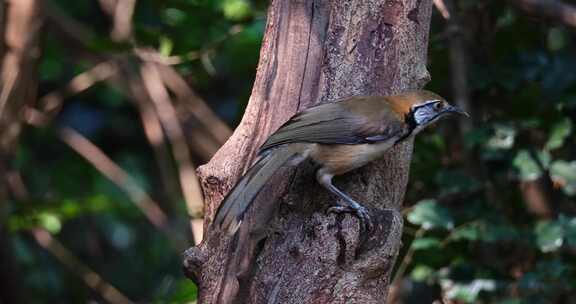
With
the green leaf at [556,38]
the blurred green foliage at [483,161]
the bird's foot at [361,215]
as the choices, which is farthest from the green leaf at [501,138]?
the bird's foot at [361,215]

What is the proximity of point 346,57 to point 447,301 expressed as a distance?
5.01 ft

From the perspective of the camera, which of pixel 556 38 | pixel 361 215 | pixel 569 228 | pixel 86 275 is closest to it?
pixel 361 215

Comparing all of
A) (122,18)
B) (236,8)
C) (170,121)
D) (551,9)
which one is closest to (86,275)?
(170,121)

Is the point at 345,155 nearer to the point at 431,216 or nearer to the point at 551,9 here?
the point at 431,216

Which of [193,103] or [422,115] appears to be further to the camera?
[193,103]

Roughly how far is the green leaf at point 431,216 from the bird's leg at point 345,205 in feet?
3.50

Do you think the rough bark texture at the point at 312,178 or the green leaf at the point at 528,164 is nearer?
the rough bark texture at the point at 312,178

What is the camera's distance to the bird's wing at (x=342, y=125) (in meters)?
3.14

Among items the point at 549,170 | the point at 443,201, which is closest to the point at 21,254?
the point at 443,201

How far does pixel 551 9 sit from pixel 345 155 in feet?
4.75

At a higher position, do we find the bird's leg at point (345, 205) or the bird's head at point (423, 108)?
the bird's head at point (423, 108)

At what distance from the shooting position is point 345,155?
3.27 meters

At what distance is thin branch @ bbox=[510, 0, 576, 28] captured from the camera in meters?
4.10

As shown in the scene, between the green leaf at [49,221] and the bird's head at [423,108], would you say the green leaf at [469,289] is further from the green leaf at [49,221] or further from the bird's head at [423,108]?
the green leaf at [49,221]
